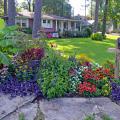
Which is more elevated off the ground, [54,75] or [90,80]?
[54,75]

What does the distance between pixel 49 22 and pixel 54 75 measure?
35.1 m

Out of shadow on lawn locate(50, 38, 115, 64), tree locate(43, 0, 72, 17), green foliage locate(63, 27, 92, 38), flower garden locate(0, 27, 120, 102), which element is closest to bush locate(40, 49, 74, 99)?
flower garden locate(0, 27, 120, 102)

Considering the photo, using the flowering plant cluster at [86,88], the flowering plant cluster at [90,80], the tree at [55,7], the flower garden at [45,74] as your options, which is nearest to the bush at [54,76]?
the flower garden at [45,74]

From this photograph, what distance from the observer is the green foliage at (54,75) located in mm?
5336

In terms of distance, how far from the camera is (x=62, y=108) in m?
5.04

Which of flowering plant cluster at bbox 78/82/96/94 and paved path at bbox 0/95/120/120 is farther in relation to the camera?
flowering plant cluster at bbox 78/82/96/94

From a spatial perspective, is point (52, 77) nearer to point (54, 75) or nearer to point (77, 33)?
point (54, 75)

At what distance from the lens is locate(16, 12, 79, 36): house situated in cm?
3678

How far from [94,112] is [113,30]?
5724cm

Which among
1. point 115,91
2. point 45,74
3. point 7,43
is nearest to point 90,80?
point 115,91

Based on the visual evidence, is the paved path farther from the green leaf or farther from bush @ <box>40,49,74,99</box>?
the green leaf

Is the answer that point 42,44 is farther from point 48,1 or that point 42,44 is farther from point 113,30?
point 113,30

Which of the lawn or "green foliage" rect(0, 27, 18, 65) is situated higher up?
"green foliage" rect(0, 27, 18, 65)

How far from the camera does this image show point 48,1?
175 feet
